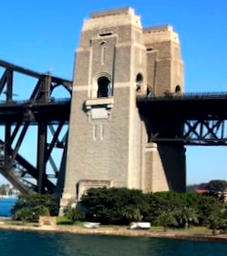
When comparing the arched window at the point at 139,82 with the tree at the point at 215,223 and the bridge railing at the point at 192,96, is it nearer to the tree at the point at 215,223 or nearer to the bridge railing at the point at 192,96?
the bridge railing at the point at 192,96

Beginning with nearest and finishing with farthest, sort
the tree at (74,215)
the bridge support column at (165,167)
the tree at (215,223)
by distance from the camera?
the tree at (215,223) < the tree at (74,215) < the bridge support column at (165,167)

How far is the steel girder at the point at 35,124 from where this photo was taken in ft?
339

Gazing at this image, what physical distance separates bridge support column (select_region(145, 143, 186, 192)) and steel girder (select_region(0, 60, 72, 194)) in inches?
633

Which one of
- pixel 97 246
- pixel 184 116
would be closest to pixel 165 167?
pixel 184 116

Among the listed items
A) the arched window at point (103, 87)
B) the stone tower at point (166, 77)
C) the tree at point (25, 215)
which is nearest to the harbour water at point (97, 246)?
the tree at point (25, 215)

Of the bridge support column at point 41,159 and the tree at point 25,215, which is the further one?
the bridge support column at point 41,159

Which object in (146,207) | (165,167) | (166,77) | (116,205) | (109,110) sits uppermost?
(166,77)

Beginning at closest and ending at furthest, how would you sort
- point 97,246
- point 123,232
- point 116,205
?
point 97,246 → point 123,232 → point 116,205

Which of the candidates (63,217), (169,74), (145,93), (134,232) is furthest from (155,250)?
(169,74)

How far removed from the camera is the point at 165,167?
313 feet

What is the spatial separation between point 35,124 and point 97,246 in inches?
1816

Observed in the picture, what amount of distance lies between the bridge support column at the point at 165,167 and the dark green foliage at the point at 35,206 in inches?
575

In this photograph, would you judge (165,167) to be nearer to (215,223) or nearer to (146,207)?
(146,207)

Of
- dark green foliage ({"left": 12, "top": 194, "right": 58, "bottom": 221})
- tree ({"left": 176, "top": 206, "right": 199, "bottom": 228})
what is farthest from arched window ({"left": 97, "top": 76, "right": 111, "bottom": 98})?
tree ({"left": 176, "top": 206, "right": 199, "bottom": 228})
